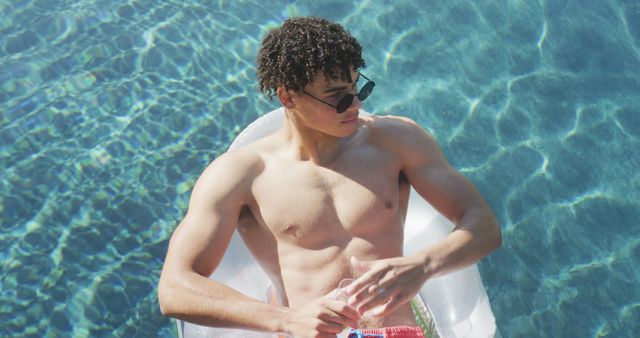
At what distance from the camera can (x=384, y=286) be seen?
8.22 ft

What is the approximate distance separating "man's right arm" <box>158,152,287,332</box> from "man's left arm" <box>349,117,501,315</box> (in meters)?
0.30

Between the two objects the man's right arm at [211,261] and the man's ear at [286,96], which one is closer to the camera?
the man's right arm at [211,261]

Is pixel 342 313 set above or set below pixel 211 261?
above

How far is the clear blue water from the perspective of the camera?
12.1 ft

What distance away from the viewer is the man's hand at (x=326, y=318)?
7.89 ft

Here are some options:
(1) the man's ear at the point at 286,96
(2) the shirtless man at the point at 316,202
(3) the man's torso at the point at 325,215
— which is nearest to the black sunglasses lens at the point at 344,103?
(2) the shirtless man at the point at 316,202

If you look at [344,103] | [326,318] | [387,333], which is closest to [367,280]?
[326,318]

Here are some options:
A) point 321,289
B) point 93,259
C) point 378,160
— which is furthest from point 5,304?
point 378,160

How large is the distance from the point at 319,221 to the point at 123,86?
190 centimetres

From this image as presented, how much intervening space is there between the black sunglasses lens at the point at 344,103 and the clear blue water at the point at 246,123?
135cm

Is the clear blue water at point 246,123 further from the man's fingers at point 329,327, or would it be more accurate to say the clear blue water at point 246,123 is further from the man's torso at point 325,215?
the man's fingers at point 329,327

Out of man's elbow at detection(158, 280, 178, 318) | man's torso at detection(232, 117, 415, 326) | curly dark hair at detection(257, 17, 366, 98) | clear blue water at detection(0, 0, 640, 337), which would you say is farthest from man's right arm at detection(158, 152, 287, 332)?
clear blue water at detection(0, 0, 640, 337)

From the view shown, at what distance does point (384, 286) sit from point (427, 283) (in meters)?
0.82

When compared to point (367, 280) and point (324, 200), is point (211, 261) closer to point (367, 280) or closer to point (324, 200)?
point (324, 200)
